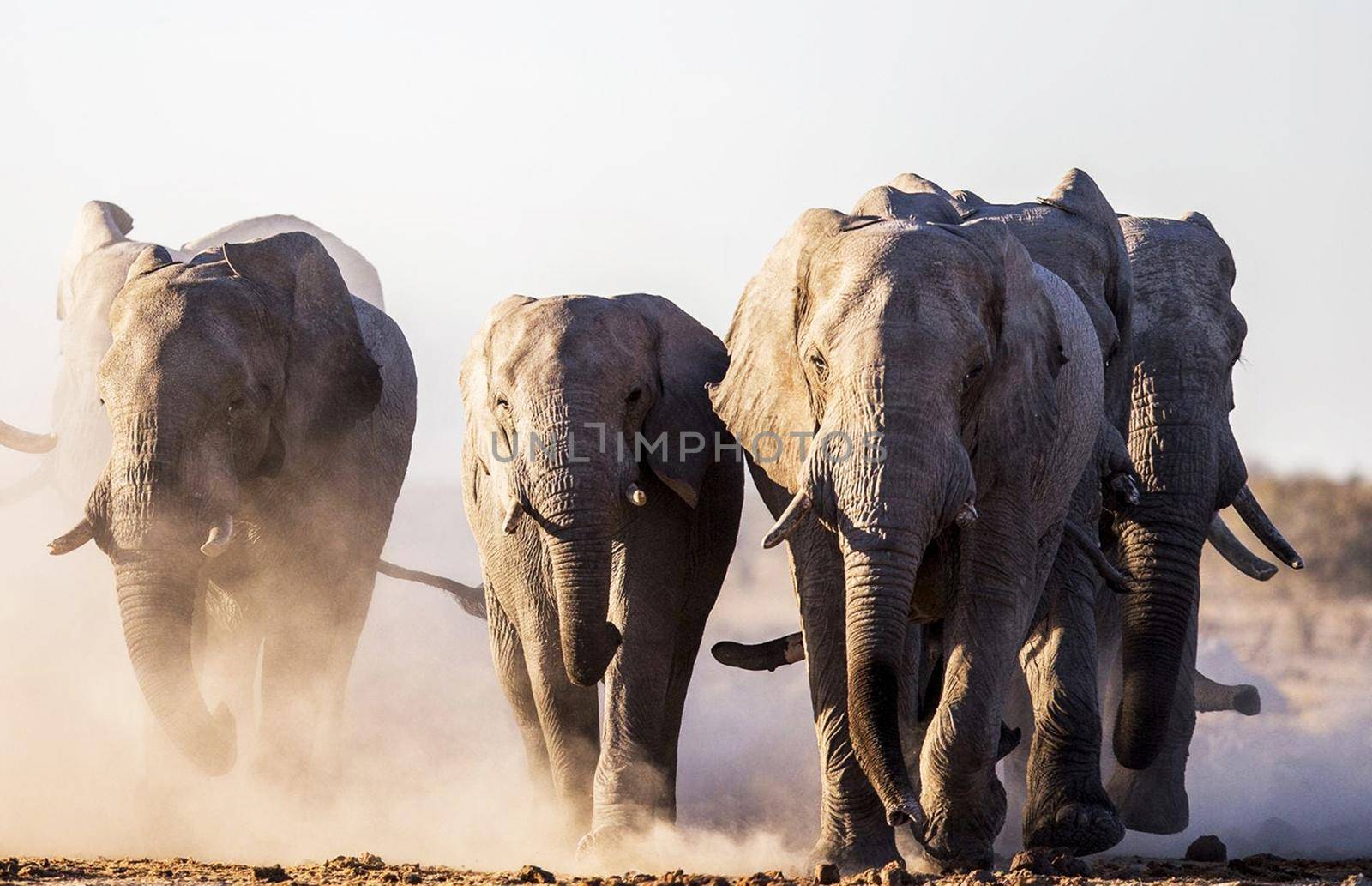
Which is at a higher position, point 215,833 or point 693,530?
point 693,530

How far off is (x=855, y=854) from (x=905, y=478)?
60.0 inches

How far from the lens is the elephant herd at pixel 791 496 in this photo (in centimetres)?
959

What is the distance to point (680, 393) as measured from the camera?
37.0 ft

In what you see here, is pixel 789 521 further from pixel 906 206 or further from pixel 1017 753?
pixel 1017 753

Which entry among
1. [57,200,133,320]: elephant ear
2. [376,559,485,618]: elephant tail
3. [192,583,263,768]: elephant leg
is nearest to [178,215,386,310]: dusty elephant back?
[57,200,133,320]: elephant ear

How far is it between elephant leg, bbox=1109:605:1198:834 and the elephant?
561 cm

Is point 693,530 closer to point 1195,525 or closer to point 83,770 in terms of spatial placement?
point 1195,525

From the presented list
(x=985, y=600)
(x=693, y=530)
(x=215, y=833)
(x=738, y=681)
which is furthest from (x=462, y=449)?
(x=738, y=681)

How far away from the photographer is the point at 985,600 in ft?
32.7

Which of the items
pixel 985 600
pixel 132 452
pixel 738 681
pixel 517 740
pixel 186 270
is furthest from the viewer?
pixel 738 681

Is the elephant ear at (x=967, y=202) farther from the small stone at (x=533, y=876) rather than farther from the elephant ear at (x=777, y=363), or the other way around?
the small stone at (x=533, y=876)

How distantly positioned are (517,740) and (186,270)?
15.0 feet

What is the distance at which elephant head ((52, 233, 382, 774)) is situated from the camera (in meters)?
11.3

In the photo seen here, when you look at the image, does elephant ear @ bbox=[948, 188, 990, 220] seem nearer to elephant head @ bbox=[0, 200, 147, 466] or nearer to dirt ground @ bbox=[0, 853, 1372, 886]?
dirt ground @ bbox=[0, 853, 1372, 886]
